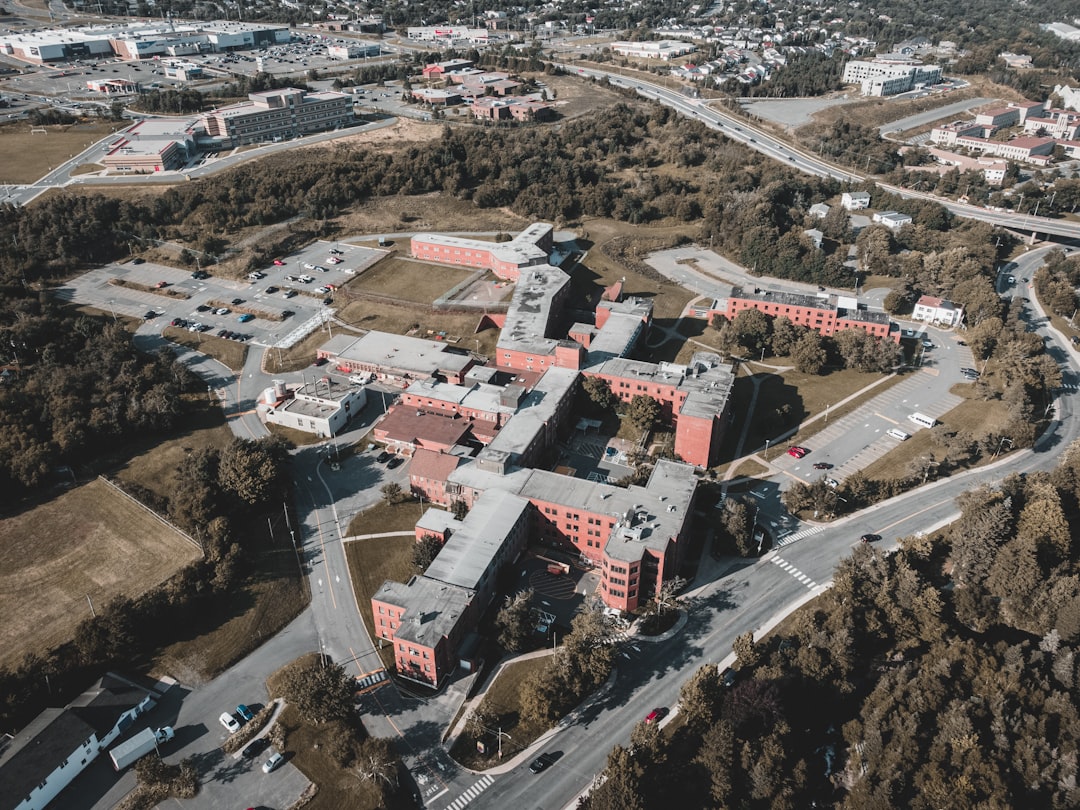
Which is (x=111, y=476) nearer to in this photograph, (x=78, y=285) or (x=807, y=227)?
(x=78, y=285)

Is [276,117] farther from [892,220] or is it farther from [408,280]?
[892,220]

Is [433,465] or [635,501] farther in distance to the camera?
[433,465]

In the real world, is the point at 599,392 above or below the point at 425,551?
above

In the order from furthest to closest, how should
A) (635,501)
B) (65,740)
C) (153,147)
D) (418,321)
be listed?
(153,147), (418,321), (635,501), (65,740)

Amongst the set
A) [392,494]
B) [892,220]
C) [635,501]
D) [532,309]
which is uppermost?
[532,309]

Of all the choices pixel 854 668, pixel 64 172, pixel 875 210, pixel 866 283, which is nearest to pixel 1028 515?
pixel 854 668

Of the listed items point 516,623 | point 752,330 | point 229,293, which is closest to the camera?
point 516,623

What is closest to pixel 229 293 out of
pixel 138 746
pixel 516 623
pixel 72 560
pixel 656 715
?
pixel 72 560
